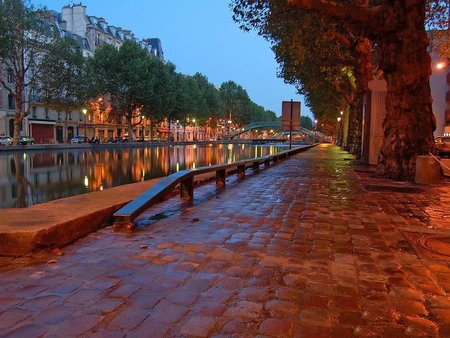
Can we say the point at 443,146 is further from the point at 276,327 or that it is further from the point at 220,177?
the point at 276,327

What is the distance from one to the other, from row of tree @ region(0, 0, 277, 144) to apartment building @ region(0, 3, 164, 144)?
1945 millimetres

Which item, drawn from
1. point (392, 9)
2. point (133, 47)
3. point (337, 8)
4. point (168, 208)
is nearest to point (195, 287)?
point (168, 208)

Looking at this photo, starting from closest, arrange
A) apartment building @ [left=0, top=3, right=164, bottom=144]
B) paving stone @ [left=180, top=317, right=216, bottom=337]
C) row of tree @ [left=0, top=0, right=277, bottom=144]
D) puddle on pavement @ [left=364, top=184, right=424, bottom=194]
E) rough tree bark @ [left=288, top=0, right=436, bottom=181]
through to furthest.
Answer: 1. paving stone @ [left=180, top=317, right=216, bottom=337]
2. puddle on pavement @ [left=364, top=184, right=424, bottom=194]
3. rough tree bark @ [left=288, top=0, right=436, bottom=181]
4. row of tree @ [left=0, top=0, right=277, bottom=144]
5. apartment building @ [left=0, top=3, right=164, bottom=144]

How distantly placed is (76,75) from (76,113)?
20.2m

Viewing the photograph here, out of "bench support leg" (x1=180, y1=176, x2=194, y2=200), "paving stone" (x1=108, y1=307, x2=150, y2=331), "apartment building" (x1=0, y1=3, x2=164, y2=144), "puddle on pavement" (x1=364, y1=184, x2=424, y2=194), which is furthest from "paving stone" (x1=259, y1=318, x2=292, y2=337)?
"apartment building" (x1=0, y1=3, x2=164, y2=144)

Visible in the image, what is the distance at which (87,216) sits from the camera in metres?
5.22

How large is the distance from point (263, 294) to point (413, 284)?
1.38 meters

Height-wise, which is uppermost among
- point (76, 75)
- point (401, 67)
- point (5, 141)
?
point (76, 75)

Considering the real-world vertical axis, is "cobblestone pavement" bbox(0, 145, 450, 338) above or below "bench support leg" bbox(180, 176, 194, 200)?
below

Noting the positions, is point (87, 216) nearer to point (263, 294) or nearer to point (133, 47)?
point (263, 294)

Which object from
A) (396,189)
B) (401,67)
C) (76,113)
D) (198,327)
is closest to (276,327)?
(198,327)

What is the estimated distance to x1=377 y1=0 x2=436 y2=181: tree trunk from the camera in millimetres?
10250

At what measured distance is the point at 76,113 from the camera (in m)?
62.6

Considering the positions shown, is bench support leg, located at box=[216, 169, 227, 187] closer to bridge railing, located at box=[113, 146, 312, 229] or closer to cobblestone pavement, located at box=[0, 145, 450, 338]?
bridge railing, located at box=[113, 146, 312, 229]
